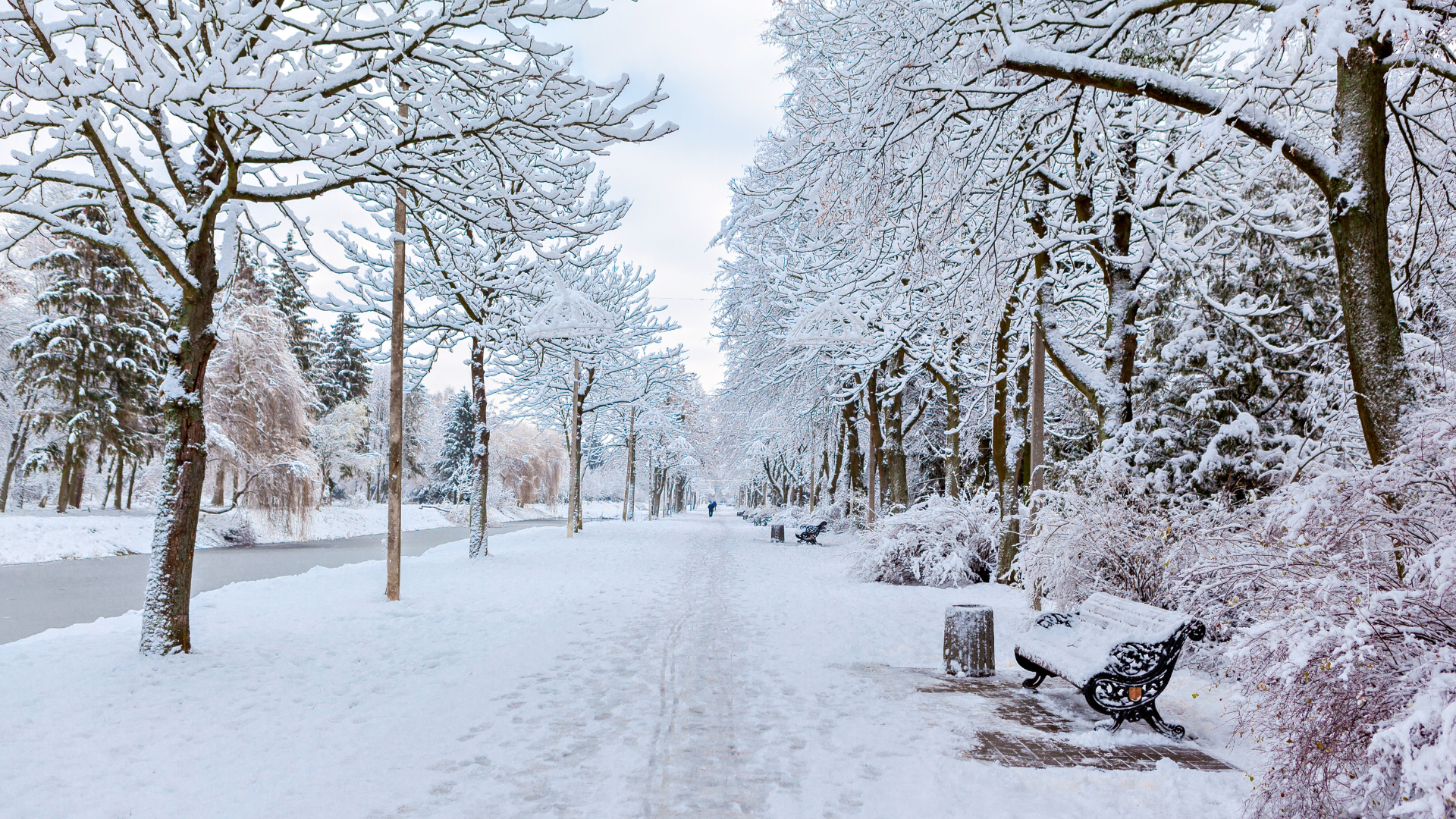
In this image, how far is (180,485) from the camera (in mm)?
6617

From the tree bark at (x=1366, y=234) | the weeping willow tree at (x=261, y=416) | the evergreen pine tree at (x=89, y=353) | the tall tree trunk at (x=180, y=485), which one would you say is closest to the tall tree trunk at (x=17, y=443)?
the evergreen pine tree at (x=89, y=353)

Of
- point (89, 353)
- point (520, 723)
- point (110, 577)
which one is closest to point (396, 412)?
point (520, 723)

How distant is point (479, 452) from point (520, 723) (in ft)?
39.7

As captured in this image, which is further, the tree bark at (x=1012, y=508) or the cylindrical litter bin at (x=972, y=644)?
the tree bark at (x=1012, y=508)

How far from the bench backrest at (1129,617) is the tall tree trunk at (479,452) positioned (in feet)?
42.2

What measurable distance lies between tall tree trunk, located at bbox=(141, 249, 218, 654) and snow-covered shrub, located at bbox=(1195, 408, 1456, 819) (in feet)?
25.1

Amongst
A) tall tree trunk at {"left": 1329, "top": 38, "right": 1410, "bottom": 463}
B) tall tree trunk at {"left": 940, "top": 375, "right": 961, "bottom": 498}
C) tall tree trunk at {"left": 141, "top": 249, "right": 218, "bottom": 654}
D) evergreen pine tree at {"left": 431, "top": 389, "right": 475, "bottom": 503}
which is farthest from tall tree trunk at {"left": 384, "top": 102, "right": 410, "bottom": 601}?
evergreen pine tree at {"left": 431, "top": 389, "right": 475, "bottom": 503}

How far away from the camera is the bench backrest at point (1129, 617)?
17.2 ft

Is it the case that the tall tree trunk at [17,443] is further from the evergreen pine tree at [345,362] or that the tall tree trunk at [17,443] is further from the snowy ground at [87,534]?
the evergreen pine tree at [345,362]

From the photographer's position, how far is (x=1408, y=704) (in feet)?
9.59

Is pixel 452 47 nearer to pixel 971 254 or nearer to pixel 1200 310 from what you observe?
pixel 971 254

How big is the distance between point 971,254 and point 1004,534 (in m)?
5.94

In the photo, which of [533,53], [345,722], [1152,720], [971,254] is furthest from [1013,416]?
[345,722]

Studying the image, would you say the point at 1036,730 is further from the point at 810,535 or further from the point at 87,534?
the point at 87,534
